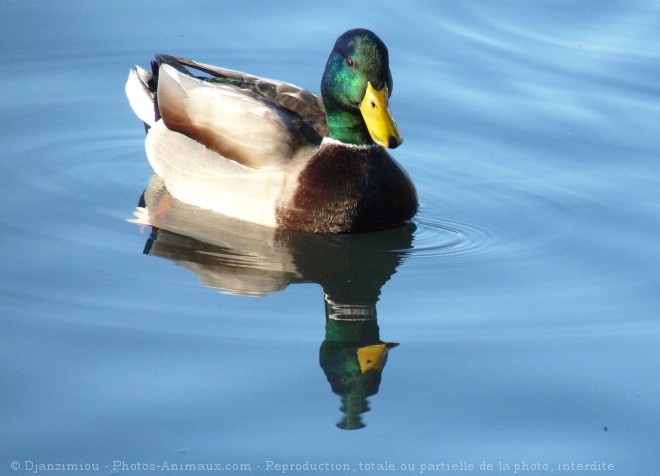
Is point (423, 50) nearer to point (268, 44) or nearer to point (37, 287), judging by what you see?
point (268, 44)

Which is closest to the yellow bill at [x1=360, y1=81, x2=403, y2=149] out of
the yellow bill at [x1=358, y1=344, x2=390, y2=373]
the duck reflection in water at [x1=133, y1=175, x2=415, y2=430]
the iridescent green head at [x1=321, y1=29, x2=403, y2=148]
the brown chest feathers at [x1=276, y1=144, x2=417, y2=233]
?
the iridescent green head at [x1=321, y1=29, x2=403, y2=148]

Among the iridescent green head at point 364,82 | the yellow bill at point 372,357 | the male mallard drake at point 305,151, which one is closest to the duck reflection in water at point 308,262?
→ the yellow bill at point 372,357

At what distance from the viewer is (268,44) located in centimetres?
1202

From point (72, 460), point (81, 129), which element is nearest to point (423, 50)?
point (81, 129)

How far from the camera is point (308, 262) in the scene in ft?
28.9

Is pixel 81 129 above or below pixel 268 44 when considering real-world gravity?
below

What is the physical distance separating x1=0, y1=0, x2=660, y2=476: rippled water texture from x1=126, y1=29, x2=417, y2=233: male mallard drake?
7.3 inches

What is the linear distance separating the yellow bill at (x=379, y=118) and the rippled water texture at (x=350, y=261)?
0.73 m

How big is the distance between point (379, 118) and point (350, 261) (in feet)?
2.94

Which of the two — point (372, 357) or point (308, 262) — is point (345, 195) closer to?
point (308, 262)

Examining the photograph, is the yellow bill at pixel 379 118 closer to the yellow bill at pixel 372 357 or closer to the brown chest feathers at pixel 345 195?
the brown chest feathers at pixel 345 195

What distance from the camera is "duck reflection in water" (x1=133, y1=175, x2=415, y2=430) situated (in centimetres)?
758

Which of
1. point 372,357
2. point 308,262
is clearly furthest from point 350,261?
point 372,357

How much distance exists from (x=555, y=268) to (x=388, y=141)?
1.26 meters
